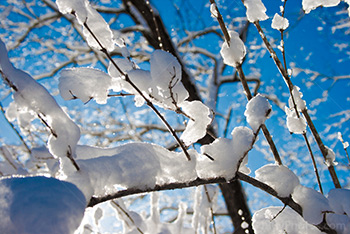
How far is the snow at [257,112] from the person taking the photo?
0.75 meters

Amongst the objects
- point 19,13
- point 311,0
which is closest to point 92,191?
point 311,0

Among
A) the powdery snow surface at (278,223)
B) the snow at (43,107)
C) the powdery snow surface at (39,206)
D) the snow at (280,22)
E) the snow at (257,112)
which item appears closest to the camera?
the powdery snow surface at (39,206)

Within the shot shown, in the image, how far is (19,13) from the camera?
432 cm

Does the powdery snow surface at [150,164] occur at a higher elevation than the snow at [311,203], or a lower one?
higher

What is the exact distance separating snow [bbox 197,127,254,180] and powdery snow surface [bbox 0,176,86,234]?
0.43 metres

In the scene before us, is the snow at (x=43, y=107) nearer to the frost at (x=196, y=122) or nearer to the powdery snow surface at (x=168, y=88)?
the powdery snow surface at (x=168, y=88)

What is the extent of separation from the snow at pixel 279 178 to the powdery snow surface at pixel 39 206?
2.16ft

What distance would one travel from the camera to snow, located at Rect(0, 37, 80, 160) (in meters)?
0.64

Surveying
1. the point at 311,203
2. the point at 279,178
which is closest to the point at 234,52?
the point at 279,178

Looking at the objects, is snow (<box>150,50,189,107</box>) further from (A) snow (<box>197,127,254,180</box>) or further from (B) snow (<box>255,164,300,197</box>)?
(B) snow (<box>255,164,300,197</box>)

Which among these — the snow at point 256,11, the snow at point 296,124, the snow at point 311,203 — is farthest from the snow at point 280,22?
the snow at point 311,203

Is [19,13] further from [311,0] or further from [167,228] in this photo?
[311,0]

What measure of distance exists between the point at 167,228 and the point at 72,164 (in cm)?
145

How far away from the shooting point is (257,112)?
0.76m
